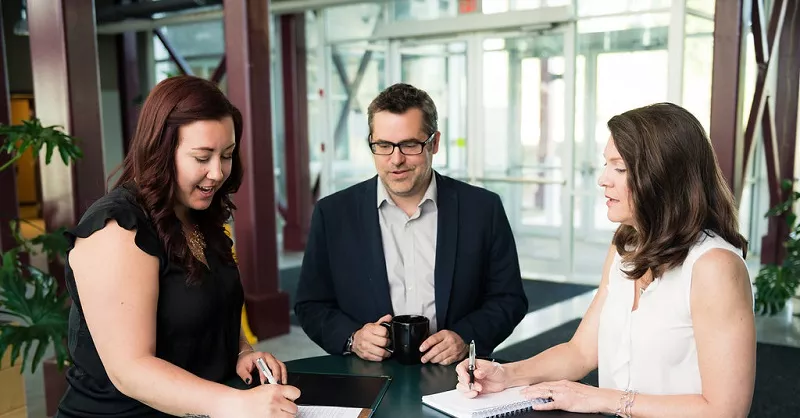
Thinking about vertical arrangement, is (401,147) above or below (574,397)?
above

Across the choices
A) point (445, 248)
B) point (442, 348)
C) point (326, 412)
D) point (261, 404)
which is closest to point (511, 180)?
point (445, 248)

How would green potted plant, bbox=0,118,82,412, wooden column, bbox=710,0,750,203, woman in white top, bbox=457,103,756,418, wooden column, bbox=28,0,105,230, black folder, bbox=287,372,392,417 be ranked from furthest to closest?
wooden column, bbox=710,0,750,203 < wooden column, bbox=28,0,105,230 < green potted plant, bbox=0,118,82,412 < black folder, bbox=287,372,392,417 < woman in white top, bbox=457,103,756,418

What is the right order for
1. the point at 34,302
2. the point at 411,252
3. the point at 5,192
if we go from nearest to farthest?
the point at 411,252 → the point at 34,302 → the point at 5,192

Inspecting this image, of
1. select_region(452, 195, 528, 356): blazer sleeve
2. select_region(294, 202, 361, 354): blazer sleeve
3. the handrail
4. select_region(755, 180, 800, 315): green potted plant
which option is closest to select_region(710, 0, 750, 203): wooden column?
select_region(755, 180, 800, 315): green potted plant

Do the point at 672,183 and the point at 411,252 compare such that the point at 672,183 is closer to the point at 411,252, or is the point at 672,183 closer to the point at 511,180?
the point at 411,252

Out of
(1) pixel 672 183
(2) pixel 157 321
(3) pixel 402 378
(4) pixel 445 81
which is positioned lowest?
(3) pixel 402 378

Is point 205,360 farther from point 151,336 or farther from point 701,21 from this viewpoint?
point 701,21

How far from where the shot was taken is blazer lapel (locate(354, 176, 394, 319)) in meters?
2.25

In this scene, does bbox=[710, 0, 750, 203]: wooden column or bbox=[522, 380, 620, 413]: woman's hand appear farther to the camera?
bbox=[710, 0, 750, 203]: wooden column

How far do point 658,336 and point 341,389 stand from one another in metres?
0.77

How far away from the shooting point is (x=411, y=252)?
2314 mm

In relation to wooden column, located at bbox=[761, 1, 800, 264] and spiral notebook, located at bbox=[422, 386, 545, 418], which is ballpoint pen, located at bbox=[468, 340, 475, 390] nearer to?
spiral notebook, located at bbox=[422, 386, 545, 418]

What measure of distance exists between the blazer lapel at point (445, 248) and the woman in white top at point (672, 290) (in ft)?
1.67

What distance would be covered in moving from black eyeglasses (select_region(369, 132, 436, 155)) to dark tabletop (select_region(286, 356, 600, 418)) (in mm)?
650
